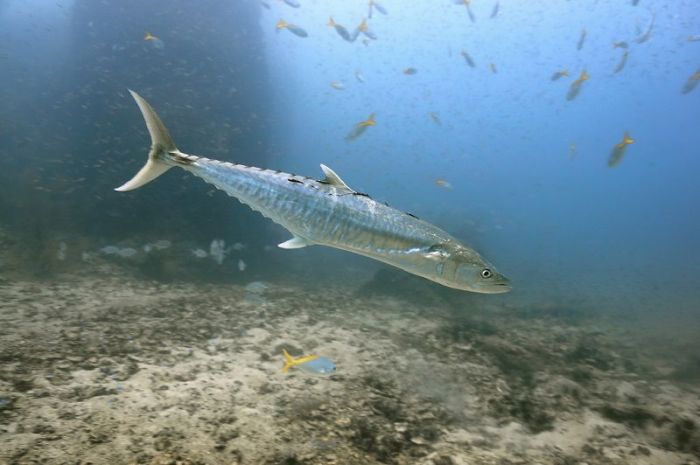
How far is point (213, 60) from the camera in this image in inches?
536

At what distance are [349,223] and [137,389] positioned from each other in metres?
2.35

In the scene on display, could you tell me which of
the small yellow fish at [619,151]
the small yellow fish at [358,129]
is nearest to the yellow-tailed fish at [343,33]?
the small yellow fish at [358,129]

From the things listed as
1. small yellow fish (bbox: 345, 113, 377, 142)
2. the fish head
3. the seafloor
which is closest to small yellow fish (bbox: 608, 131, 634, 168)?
the seafloor

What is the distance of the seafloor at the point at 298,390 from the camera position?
255 centimetres

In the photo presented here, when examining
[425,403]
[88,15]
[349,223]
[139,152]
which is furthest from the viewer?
[88,15]

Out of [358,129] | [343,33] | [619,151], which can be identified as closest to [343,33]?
[343,33]

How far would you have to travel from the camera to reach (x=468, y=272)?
2.65 m

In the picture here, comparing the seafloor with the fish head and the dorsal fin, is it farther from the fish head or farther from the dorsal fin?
the dorsal fin

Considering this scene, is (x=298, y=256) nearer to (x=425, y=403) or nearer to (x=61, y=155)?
(x=61, y=155)

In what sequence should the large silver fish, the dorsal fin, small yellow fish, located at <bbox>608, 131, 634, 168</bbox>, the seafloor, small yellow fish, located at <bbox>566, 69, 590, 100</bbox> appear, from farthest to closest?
small yellow fish, located at <bbox>566, 69, 590, 100</bbox>
small yellow fish, located at <bbox>608, 131, 634, 168</bbox>
the dorsal fin
the large silver fish
the seafloor

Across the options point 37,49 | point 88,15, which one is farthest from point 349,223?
point 37,49

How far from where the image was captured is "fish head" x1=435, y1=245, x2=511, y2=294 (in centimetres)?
265

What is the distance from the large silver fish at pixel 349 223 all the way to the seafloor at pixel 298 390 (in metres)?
1.40

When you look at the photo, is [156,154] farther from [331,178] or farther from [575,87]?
[575,87]
